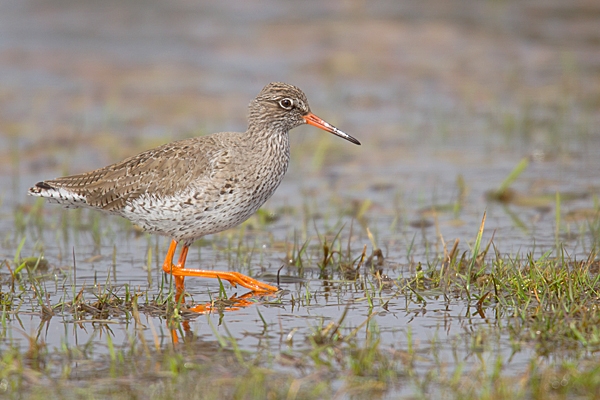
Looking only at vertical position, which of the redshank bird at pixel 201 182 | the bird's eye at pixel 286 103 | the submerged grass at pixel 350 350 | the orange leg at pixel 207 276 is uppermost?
the bird's eye at pixel 286 103

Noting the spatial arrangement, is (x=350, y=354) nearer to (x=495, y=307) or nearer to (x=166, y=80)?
(x=495, y=307)

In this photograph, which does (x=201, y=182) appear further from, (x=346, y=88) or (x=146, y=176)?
(x=346, y=88)

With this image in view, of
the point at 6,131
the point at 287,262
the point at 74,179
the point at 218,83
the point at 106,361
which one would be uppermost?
the point at 218,83

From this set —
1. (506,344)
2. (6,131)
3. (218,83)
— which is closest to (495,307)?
(506,344)

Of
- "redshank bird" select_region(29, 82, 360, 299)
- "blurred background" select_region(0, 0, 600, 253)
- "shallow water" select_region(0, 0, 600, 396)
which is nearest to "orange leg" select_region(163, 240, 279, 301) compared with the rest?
"redshank bird" select_region(29, 82, 360, 299)

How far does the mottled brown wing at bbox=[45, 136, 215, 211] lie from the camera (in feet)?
26.6

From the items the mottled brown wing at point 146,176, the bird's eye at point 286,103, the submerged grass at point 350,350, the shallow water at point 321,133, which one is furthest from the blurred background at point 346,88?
the mottled brown wing at point 146,176

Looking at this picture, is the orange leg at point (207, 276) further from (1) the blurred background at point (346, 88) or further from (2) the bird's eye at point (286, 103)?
(1) the blurred background at point (346, 88)

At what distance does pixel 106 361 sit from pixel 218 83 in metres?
11.7

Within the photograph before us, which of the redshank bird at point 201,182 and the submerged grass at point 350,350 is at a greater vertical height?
the redshank bird at point 201,182

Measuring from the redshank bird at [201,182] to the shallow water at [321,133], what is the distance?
538 millimetres

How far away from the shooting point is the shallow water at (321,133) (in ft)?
25.2

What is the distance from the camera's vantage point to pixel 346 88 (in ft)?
55.4

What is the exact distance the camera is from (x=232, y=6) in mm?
22531
